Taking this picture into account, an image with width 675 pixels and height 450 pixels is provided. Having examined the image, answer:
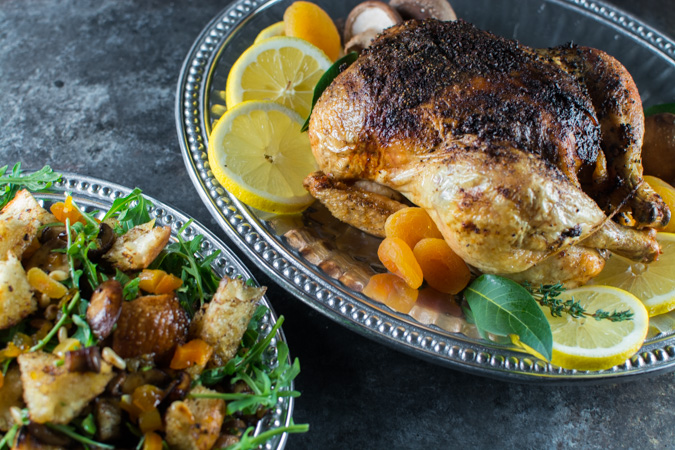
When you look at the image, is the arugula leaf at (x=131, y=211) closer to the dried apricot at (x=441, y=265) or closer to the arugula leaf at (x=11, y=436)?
the arugula leaf at (x=11, y=436)

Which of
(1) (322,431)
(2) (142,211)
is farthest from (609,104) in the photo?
(2) (142,211)

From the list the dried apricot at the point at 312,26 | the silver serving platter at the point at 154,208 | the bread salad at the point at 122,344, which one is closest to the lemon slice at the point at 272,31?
the dried apricot at the point at 312,26

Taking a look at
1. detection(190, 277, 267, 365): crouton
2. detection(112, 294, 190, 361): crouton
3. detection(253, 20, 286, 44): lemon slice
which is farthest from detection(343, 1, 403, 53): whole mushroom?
detection(112, 294, 190, 361): crouton

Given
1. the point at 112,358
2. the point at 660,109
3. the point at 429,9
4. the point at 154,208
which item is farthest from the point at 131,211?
the point at 660,109

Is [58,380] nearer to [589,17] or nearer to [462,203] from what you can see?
[462,203]

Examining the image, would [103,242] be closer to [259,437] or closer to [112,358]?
[112,358]

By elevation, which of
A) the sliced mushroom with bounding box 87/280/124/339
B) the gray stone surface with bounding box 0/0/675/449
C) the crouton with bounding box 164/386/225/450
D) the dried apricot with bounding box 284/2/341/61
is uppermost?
the dried apricot with bounding box 284/2/341/61

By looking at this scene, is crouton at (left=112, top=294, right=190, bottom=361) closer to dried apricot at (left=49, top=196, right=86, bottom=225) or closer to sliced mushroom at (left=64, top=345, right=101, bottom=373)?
sliced mushroom at (left=64, top=345, right=101, bottom=373)
